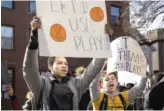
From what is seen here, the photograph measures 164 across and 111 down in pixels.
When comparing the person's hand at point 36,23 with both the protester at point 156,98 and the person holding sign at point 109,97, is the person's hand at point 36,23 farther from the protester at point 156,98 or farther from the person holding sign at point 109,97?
the protester at point 156,98

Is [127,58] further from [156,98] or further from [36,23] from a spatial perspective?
[36,23]

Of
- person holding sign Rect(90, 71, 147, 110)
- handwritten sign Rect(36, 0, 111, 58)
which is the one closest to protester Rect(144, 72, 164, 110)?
person holding sign Rect(90, 71, 147, 110)

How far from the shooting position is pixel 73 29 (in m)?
3.99

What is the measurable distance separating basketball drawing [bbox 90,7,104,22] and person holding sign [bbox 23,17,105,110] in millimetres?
565

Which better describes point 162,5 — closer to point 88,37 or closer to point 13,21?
point 13,21

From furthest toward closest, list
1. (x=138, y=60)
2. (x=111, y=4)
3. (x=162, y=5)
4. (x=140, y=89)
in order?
(x=111, y=4), (x=162, y=5), (x=138, y=60), (x=140, y=89)

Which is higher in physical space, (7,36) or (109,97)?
(7,36)

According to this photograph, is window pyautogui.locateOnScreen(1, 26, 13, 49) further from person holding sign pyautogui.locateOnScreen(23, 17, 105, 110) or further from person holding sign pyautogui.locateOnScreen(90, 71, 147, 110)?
person holding sign pyautogui.locateOnScreen(23, 17, 105, 110)

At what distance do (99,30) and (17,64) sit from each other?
67.9 feet

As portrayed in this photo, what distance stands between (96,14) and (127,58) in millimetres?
1485

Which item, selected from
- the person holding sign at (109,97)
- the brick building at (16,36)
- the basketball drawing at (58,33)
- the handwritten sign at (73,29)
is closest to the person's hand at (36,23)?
the handwritten sign at (73,29)

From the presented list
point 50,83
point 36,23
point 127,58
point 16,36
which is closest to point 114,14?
point 16,36

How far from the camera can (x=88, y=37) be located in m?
4.08

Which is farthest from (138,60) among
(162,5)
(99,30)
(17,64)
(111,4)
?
(111,4)
